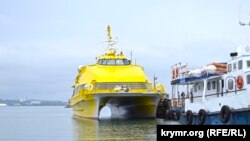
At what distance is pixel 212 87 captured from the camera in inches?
1316

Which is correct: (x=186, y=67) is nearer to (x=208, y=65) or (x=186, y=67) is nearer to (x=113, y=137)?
(x=208, y=65)

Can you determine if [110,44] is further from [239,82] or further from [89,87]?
[239,82]

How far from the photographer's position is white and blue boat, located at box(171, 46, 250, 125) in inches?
1070

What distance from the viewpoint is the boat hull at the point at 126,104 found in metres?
51.0

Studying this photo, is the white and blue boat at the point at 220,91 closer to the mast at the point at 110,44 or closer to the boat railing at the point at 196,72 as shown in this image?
the boat railing at the point at 196,72

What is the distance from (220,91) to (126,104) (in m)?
28.7

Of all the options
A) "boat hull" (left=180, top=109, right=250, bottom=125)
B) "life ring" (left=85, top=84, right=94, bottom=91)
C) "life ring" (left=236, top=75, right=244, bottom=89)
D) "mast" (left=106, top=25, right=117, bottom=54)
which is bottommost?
"boat hull" (left=180, top=109, right=250, bottom=125)

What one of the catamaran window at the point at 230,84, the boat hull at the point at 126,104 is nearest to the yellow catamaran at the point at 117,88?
the boat hull at the point at 126,104

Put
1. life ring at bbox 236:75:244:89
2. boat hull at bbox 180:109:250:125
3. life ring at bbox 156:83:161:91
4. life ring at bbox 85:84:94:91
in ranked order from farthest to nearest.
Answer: life ring at bbox 156:83:161:91 → life ring at bbox 85:84:94:91 → life ring at bbox 236:75:244:89 → boat hull at bbox 180:109:250:125

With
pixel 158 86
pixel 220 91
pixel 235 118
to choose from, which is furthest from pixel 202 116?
pixel 158 86

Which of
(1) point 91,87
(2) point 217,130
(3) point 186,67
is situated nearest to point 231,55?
(3) point 186,67

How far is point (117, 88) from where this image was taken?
51500 mm

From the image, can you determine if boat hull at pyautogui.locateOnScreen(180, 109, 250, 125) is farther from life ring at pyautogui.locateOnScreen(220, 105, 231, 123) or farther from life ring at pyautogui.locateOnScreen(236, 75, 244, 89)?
life ring at pyautogui.locateOnScreen(236, 75, 244, 89)

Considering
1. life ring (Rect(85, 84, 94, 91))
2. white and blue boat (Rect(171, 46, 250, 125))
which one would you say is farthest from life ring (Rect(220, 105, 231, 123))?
life ring (Rect(85, 84, 94, 91))
